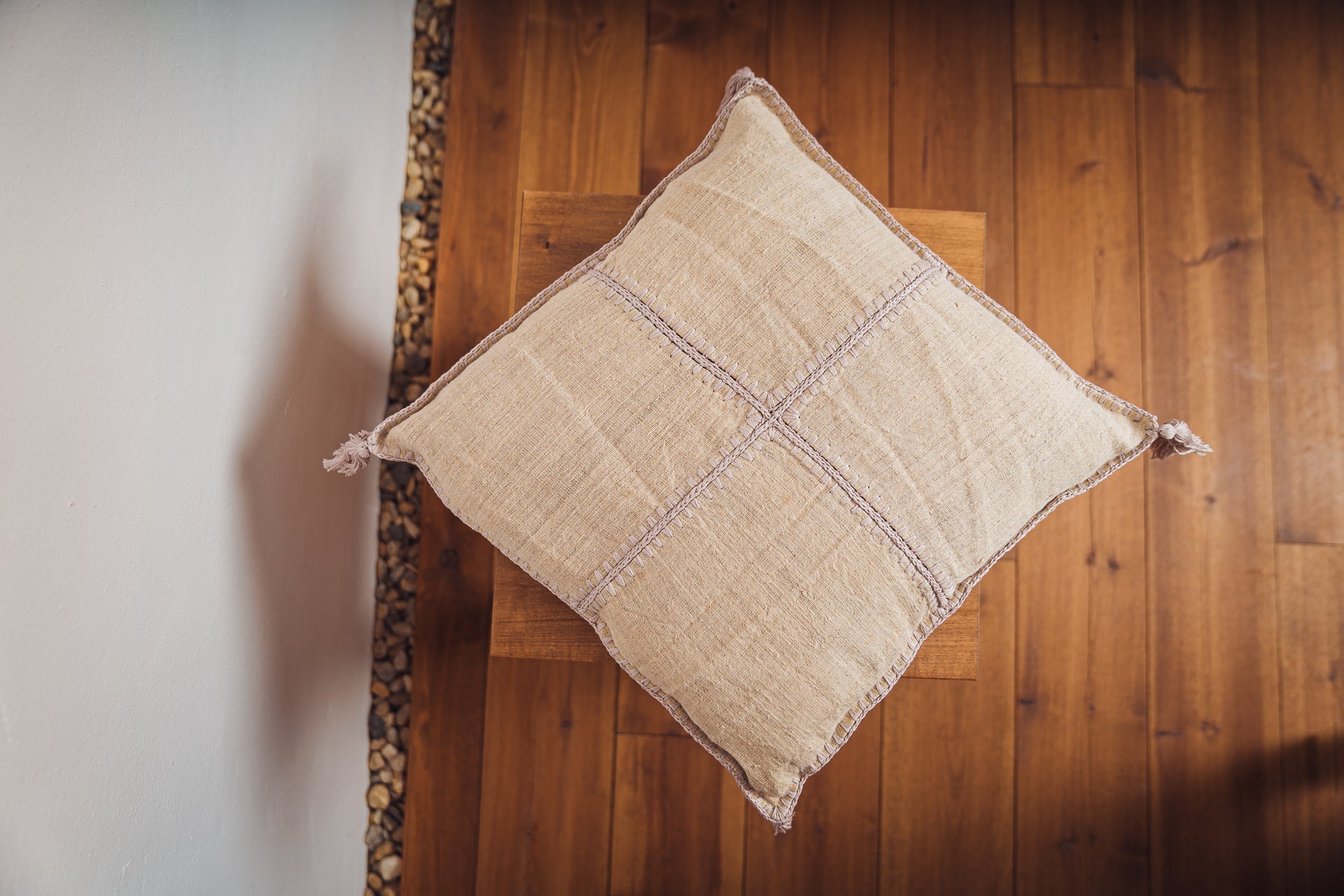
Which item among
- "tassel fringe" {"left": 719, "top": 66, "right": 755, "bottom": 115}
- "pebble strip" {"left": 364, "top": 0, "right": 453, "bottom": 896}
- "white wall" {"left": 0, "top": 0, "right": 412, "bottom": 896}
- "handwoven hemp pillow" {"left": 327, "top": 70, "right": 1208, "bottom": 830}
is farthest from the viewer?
"pebble strip" {"left": 364, "top": 0, "right": 453, "bottom": 896}

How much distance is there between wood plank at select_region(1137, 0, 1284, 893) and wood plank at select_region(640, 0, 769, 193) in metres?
0.65

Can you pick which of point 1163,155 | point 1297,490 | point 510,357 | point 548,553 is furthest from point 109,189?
point 1297,490

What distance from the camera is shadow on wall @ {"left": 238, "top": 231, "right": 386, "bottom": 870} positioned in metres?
0.84

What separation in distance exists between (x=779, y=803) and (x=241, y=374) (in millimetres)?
678

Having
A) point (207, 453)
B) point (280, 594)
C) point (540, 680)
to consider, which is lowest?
point (540, 680)

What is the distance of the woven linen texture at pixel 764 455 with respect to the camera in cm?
66

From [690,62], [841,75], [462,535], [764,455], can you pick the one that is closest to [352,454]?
[764,455]

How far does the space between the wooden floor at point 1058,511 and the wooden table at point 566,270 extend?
1.18ft

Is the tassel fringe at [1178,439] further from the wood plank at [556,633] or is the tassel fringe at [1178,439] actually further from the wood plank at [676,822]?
the wood plank at [676,822]

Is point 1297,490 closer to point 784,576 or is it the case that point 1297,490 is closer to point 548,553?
point 784,576

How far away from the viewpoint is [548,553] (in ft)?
2.25

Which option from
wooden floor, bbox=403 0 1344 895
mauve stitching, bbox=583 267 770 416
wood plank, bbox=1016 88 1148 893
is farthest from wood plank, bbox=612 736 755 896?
mauve stitching, bbox=583 267 770 416

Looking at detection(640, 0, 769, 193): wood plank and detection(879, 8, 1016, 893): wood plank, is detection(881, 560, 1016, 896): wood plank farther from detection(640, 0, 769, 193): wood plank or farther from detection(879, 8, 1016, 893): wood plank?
detection(640, 0, 769, 193): wood plank

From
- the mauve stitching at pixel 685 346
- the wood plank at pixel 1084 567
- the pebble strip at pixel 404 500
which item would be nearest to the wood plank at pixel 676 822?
the pebble strip at pixel 404 500
